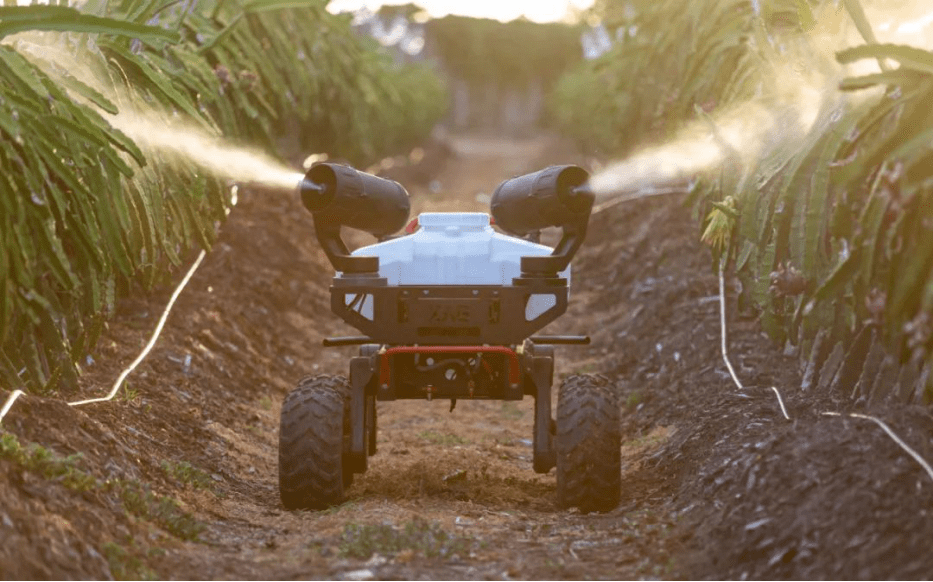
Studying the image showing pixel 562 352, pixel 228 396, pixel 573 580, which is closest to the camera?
pixel 573 580

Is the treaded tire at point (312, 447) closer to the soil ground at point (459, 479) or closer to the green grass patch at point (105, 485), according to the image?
the soil ground at point (459, 479)

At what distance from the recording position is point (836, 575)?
17.0 feet

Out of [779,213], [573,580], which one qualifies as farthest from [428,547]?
[779,213]

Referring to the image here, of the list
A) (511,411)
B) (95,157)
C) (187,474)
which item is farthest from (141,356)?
(511,411)

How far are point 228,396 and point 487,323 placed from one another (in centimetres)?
332

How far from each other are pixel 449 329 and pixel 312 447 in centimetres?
86

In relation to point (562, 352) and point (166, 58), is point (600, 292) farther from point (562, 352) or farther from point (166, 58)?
point (166, 58)

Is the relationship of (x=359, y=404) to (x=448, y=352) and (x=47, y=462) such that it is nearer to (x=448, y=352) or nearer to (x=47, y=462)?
(x=448, y=352)

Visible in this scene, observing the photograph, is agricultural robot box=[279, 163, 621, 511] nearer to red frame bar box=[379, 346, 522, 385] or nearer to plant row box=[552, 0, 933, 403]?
red frame bar box=[379, 346, 522, 385]

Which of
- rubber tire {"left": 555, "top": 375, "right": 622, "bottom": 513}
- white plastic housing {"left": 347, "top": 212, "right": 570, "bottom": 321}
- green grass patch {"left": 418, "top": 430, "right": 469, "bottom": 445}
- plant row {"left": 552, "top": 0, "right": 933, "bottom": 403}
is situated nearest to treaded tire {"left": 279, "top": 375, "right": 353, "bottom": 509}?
white plastic housing {"left": 347, "top": 212, "right": 570, "bottom": 321}

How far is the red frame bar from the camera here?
6.80 meters

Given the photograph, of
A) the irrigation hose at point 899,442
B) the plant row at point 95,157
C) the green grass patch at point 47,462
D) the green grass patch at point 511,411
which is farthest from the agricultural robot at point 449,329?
the green grass patch at point 511,411

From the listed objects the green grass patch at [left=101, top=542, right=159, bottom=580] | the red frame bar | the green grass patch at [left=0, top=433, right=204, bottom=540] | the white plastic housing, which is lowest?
the green grass patch at [left=101, top=542, right=159, bottom=580]

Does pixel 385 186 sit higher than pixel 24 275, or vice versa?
pixel 385 186
